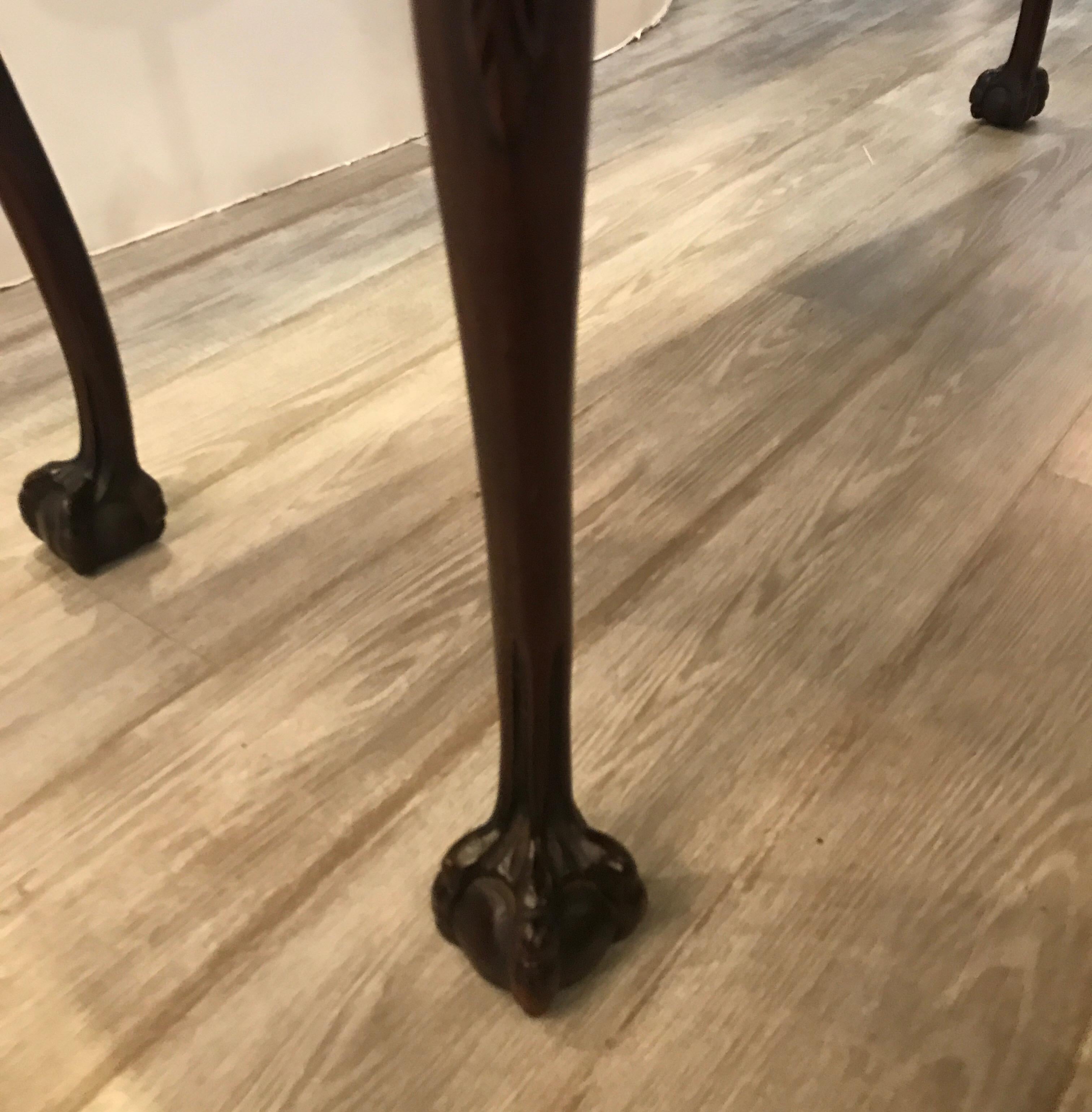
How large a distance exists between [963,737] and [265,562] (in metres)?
0.45

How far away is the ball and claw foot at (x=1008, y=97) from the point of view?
4.35 ft

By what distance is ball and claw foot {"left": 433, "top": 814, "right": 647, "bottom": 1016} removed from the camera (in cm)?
47

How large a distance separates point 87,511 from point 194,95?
26.7 inches

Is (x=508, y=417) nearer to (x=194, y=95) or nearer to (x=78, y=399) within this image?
(x=78, y=399)

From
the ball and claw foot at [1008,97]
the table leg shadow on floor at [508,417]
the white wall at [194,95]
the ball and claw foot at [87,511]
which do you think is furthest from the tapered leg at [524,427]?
the ball and claw foot at [1008,97]

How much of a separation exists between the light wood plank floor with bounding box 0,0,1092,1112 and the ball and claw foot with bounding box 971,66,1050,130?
244mm

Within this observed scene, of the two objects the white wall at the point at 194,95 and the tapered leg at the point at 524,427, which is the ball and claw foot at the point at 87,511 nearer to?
the tapered leg at the point at 524,427

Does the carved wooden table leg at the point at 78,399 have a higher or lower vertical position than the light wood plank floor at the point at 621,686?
higher

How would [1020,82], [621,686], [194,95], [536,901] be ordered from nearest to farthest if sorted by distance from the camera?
1. [536,901]
2. [621,686]
3. [194,95]
4. [1020,82]

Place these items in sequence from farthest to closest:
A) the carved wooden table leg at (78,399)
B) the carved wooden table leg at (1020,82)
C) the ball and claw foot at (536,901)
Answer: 1. the carved wooden table leg at (1020,82)
2. the carved wooden table leg at (78,399)
3. the ball and claw foot at (536,901)

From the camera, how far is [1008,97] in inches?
52.3

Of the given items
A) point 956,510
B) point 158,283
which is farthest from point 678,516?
point 158,283

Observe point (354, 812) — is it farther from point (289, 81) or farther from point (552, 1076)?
point (289, 81)

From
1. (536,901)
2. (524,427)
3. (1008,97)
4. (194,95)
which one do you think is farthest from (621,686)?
(1008,97)
